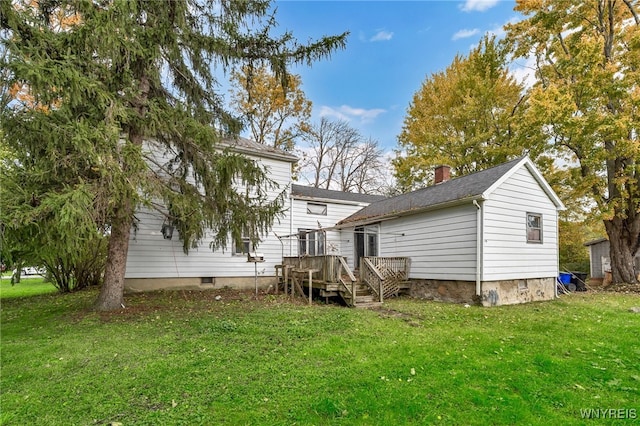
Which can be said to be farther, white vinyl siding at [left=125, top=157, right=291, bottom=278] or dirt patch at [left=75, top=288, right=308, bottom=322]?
white vinyl siding at [left=125, top=157, right=291, bottom=278]

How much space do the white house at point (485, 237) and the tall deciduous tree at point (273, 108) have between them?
13.9 m

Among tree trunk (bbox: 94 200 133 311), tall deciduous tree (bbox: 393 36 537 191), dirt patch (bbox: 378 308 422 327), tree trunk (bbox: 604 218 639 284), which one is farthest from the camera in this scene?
tall deciduous tree (bbox: 393 36 537 191)

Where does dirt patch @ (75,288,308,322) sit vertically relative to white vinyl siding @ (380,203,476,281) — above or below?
below

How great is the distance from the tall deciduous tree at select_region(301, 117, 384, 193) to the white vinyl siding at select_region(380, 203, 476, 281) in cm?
1601

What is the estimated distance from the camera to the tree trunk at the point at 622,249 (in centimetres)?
1423

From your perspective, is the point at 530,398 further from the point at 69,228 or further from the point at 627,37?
the point at 627,37

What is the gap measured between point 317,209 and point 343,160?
13750mm

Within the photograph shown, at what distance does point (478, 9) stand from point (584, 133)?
656 cm

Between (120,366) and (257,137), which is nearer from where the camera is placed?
(120,366)

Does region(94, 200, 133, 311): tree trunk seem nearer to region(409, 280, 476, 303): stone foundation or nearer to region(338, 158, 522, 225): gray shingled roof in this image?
region(338, 158, 522, 225): gray shingled roof

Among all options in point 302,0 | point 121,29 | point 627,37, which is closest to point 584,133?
point 627,37

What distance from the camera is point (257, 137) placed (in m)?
23.2

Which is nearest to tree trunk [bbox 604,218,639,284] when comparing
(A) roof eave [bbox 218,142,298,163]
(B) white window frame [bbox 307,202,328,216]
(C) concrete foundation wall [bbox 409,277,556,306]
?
(C) concrete foundation wall [bbox 409,277,556,306]

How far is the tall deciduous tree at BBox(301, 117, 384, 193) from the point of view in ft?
90.5
